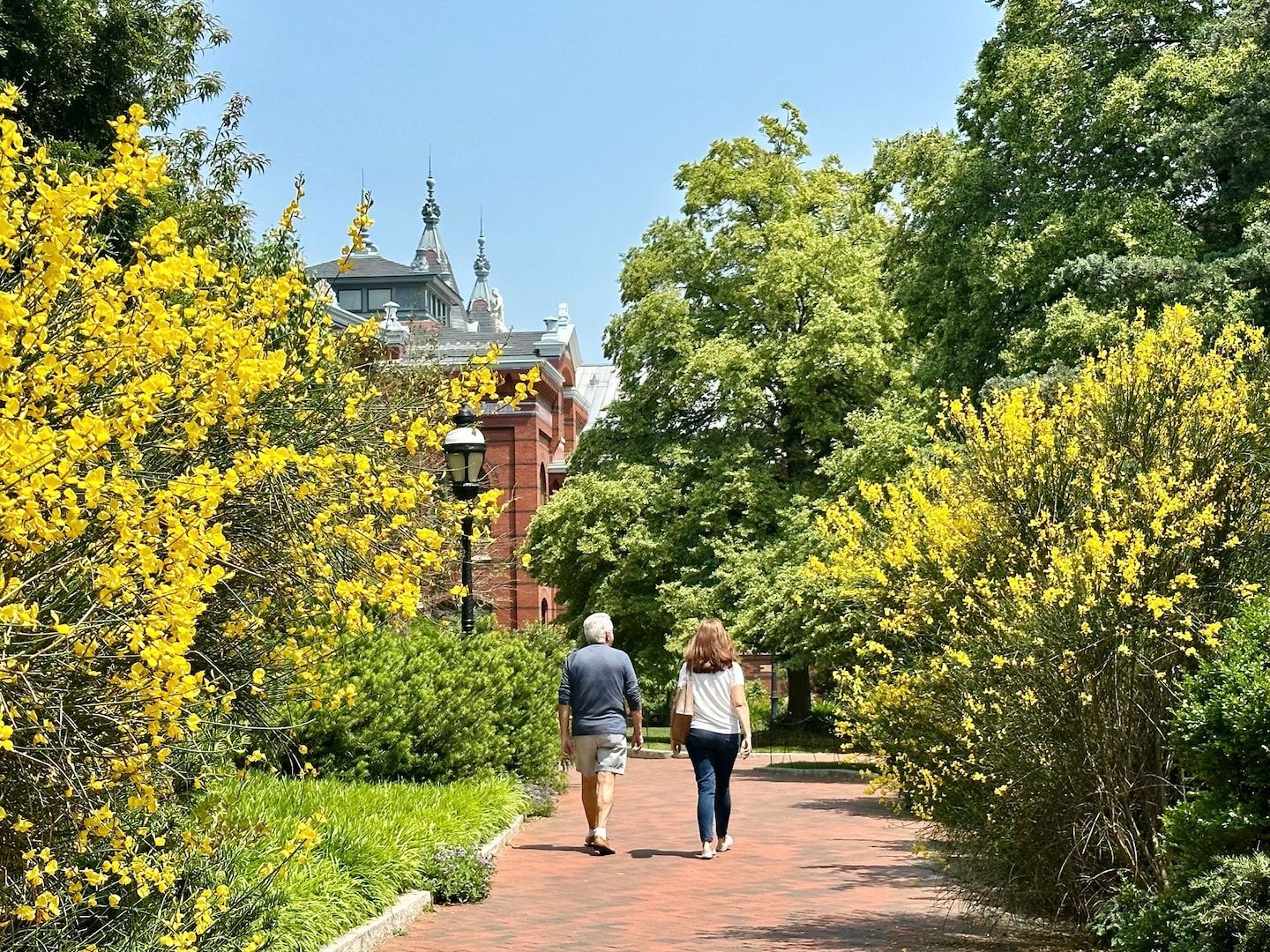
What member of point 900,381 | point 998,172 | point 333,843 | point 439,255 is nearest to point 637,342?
point 900,381

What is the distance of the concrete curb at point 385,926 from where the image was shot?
798cm

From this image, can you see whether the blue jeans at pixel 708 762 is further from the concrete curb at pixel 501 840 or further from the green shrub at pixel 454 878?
the green shrub at pixel 454 878

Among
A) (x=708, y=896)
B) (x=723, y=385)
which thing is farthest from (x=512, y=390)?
(x=708, y=896)

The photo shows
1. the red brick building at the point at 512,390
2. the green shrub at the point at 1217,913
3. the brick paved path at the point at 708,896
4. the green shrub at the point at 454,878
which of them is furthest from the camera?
the red brick building at the point at 512,390

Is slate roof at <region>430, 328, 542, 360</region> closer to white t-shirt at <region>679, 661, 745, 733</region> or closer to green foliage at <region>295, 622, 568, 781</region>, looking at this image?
green foliage at <region>295, 622, 568, 781</region>

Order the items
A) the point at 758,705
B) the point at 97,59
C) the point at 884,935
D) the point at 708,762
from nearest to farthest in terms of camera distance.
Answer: the point at 884,935 < the point at 708,762 < the point at 97,59 < the point at 758,705

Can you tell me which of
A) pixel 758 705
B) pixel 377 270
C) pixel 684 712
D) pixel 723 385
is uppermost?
pixel 377 270

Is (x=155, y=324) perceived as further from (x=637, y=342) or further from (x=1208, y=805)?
(x=637, y=342)

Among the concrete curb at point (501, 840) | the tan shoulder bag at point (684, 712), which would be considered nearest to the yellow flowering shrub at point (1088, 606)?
the tan shoulder bag at point (684, 712)

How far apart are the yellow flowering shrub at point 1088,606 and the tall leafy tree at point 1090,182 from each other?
15236 mm

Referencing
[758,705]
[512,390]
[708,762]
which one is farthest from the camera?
[512,390]

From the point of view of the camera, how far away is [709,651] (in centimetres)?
1277

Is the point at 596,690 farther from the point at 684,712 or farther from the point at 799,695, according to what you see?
the point at 799,695

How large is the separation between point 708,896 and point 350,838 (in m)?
2.59
